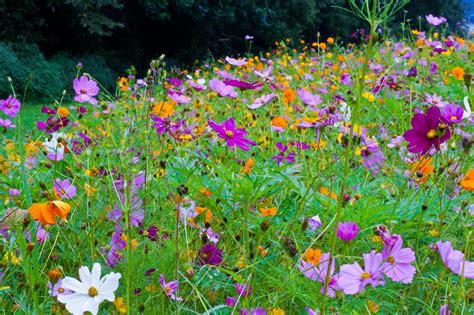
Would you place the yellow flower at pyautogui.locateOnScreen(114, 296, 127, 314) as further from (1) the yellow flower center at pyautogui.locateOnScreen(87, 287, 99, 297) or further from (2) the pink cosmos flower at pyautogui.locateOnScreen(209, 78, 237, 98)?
(2) the pink cosmos flower at pyautogui.locateOnScreen(209, 78, 237, 98)

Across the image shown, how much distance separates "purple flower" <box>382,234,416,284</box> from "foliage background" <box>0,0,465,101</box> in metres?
7.59

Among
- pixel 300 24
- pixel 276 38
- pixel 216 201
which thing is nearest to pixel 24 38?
pixel 276 38

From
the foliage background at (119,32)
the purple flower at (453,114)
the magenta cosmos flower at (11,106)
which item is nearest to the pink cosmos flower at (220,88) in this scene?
the magenta cosmos flower at (11,106)

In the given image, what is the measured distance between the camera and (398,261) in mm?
797

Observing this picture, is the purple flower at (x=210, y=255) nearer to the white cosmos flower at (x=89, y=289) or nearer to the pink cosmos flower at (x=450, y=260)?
the white cosmos flower at (x=89, y=289)

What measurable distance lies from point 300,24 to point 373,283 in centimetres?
1165

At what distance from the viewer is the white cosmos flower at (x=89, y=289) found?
0.70 m

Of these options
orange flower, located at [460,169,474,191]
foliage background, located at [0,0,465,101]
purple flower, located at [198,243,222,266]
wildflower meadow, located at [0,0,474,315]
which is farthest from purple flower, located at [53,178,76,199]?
foliage background, located at [0,0,465,101]

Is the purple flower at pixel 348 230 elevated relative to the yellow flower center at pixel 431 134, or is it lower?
lower

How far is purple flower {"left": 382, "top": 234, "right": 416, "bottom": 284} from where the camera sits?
0.78 metres

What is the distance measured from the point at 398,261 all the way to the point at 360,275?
0.26 feet

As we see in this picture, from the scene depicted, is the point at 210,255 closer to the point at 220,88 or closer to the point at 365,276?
the point at 365,276

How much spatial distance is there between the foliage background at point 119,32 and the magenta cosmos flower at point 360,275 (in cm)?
763

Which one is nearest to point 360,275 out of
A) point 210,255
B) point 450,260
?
point 450,260
